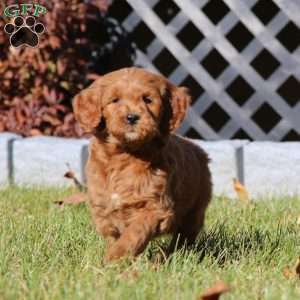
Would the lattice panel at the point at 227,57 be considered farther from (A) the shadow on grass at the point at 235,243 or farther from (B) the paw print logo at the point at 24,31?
(A) the shadow on grass at the point at 235,243

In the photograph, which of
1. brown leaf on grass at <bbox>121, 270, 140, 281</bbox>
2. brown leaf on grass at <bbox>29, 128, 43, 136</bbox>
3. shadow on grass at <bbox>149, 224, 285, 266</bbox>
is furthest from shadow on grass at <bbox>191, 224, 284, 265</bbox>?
brown leaf on grass at <bbox>29, 128, 43, 136</bbox>

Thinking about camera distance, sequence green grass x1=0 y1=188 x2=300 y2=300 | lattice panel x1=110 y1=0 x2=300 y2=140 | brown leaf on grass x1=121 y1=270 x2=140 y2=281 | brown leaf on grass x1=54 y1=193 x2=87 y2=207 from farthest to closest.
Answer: lattice panel x1=110 y1=0 x2=300 y2=140
brown leaf on grass x1=54 y1=193 x2=87 y2=207
brown leaf on grass x1=121 y1=270 x2=140 y2=281
green grass x1=0 y1=188 x2=300 y2=300

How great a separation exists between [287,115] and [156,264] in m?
3.04

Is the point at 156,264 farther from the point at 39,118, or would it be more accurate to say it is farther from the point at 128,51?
the point at 128,51

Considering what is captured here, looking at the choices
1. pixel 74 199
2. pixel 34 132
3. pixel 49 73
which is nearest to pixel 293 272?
pixel 74 199

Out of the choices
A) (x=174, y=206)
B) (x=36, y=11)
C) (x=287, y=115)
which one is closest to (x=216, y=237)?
(x=174, y=206)

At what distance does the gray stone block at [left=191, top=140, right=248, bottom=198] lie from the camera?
573 centimetres

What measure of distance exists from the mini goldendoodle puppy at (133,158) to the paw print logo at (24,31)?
271 centimetres

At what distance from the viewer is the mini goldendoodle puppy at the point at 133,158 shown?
3.40 meters

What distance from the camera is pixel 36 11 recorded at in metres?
6.23

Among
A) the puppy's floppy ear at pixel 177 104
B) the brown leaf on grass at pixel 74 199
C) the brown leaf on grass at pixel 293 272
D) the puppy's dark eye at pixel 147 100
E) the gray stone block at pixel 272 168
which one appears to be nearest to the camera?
the brown leaf on grass at pixel 293 272

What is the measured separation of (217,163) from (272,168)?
1.11 feet

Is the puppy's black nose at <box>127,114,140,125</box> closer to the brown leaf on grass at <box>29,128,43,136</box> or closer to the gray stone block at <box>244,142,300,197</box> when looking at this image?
the gray stone block at <box>244,142,300,197</box>

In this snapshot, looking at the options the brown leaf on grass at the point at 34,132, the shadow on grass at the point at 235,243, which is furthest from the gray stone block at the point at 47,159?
the shadow on grass at the point at 235,243
